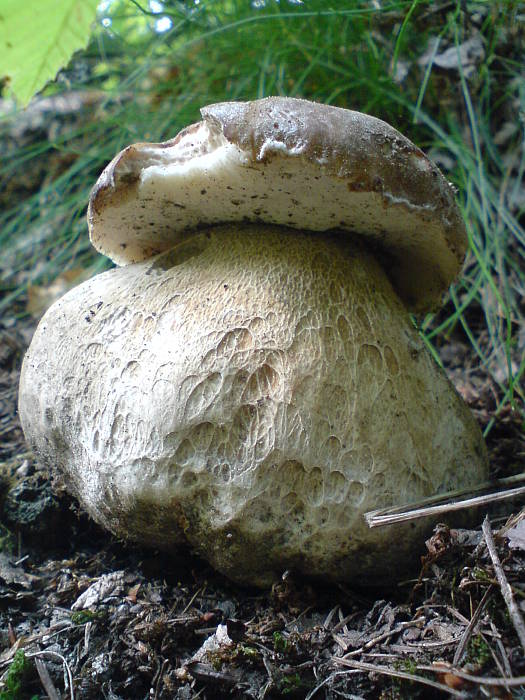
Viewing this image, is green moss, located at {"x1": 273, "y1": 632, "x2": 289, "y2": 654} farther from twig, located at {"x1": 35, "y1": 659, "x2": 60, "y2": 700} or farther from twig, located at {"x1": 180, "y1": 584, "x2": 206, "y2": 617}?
twig, located at {"x1": 35, "y1": 659, "x2": 60, "y2": 700}

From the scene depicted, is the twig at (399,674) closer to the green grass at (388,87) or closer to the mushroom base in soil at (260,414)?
the mushroom base in soil at (260,414)

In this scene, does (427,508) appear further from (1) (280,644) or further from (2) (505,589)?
(1) (280,644)

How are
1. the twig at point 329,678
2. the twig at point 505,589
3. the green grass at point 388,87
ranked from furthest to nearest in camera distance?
the green grass at point 388,87 < the twig at point 329,678 < the twig at point 505,589

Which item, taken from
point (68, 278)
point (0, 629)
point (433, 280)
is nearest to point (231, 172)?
point (433, 280)

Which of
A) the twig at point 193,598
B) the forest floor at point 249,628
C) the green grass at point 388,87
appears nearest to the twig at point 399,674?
the forest floor at point 249,628

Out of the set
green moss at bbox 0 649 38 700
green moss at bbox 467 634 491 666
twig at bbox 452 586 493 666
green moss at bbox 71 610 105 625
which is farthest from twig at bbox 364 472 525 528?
green moss at bbox 0 649 38 700

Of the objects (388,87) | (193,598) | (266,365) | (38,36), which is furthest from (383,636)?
(388,87)

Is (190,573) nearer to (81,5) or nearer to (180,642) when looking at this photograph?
(180,642)
